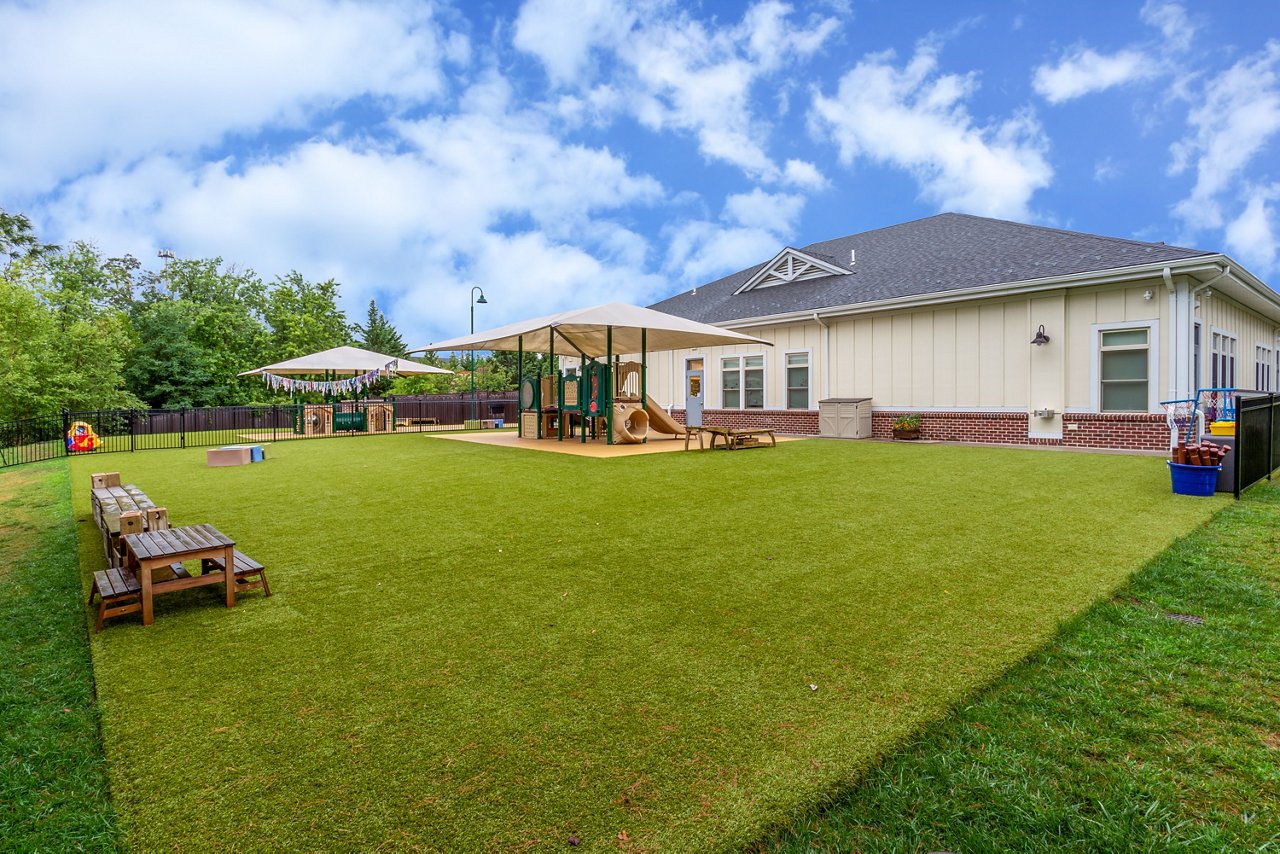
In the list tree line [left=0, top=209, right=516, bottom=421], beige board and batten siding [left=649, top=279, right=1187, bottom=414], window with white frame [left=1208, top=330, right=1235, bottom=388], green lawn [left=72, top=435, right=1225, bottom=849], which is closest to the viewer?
green lawn [left=72, top=435, right=1225, bottom=849]

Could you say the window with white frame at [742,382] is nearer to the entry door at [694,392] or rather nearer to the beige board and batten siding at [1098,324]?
the entry door at [694,392]

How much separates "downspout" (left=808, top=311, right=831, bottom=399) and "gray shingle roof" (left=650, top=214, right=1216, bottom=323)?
46 centimetres

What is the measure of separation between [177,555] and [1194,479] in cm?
913

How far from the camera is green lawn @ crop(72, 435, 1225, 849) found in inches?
74.2

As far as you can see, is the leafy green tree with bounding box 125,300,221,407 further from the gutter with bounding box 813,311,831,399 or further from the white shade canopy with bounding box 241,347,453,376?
the gutter with bounding box 813,311,831,399

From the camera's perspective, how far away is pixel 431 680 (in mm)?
2674

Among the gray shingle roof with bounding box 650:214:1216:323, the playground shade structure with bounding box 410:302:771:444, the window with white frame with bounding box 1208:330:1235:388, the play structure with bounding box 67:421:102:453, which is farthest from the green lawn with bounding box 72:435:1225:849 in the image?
the play structure with bounding box 67:421:102:453

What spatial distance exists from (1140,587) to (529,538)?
4174mm

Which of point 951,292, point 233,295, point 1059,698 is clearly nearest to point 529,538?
point 1059,698

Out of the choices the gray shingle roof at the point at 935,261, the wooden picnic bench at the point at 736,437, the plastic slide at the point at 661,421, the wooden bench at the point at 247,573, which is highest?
the gray shingle roof at the point at 935,261

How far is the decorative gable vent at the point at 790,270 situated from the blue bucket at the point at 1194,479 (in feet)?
38.0

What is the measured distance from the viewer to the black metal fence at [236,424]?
47.1 ft

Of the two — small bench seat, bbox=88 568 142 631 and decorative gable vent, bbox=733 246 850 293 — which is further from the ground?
decorative gable vent, bbox=733 246 850 293

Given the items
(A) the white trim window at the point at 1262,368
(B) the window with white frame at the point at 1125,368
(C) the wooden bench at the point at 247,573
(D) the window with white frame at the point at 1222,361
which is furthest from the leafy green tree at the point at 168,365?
(A) the white trim window at the point at 1262,368
